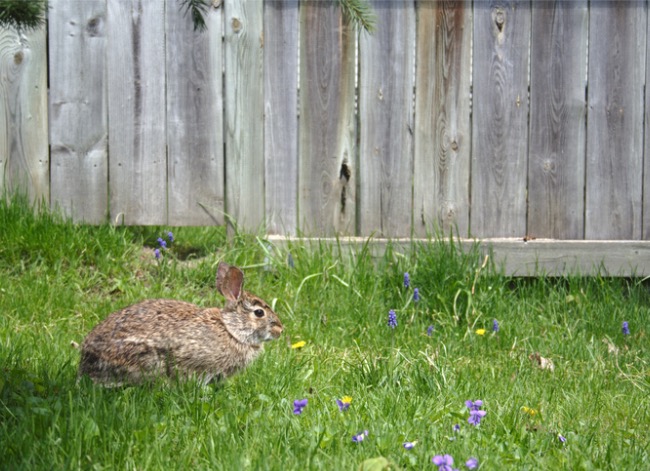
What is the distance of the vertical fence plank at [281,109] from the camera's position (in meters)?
6.06

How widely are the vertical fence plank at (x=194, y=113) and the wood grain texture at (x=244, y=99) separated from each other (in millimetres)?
76

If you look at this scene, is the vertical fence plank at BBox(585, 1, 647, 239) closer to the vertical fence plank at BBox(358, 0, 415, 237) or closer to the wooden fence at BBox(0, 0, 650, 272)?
the wooden fence at BBox(0, 0, 650, 272)

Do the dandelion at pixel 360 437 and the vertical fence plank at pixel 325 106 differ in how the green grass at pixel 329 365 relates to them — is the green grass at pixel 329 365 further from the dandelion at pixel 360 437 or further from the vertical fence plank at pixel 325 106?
the vertical fence plank at pixel 325 106

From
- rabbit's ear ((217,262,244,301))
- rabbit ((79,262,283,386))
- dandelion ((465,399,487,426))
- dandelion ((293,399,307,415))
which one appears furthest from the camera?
rabbit's ear ((217,262,244,301))

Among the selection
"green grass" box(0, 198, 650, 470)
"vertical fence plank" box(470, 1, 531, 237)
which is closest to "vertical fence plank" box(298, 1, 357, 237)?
"green grass" box(0, 198, 650, 470)

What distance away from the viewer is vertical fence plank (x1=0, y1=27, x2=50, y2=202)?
238 inches

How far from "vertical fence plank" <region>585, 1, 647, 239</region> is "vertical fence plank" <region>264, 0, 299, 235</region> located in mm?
2043

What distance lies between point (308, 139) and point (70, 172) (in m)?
1.65

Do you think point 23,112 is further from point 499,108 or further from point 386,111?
point 499,108

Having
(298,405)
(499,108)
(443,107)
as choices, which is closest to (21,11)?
(298,405)

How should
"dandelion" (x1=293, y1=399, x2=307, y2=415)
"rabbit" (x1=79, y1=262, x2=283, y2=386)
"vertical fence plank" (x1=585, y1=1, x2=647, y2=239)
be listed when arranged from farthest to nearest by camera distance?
"vertical fence plank" (x1=585, y1=1, x2=647, y2=239) < "rabbit" (x1=79, y1=262, x2=283, y2=386) < "dandelion" (x1=293, y1=399, x2=307, y2=415)

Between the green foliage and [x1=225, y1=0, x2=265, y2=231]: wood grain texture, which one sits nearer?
the green foliage

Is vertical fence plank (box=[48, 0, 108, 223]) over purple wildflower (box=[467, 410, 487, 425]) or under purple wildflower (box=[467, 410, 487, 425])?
over

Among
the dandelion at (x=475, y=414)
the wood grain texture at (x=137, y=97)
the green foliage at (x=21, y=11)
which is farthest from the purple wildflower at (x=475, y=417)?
the wood grain texture at (x=137, y=97)
